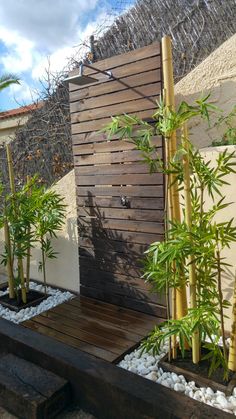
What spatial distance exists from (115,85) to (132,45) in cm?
184

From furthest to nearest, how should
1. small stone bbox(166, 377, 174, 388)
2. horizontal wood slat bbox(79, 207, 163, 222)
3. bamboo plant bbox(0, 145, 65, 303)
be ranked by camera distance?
bamboo plant bbox(0, 145, 65, 303)
horizontal wood slat bbox(79, 207, 163, 222)
small stone bbox(166, 377, 174, 388)

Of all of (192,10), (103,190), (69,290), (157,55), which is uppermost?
(192,10)

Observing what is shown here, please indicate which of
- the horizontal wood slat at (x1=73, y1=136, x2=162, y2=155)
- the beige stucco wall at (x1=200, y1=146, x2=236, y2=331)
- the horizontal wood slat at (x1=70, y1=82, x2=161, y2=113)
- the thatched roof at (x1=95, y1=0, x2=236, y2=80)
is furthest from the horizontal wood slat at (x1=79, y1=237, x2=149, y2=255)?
the thatched roof at (x1=95, y1=0, x2=236, y2=80)

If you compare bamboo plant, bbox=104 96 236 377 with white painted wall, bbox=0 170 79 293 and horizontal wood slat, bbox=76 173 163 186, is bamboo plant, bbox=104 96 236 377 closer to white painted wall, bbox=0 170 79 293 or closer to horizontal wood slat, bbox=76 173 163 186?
horizontal wood slat, bbox=76 173 163 186

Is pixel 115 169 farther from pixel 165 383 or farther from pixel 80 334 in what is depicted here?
pixel 165 383

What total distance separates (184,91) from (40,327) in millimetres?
2493

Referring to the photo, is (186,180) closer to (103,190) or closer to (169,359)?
(169,359)

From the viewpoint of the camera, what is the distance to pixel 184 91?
9.04ft

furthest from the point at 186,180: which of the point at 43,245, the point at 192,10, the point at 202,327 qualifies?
the point at 192,10

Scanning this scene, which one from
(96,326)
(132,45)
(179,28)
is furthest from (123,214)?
(132,45)

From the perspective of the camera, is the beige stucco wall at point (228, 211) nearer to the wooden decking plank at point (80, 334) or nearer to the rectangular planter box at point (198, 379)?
the rectangular planter box at point (198, 379)

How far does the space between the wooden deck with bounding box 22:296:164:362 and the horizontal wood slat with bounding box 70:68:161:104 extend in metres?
2.16

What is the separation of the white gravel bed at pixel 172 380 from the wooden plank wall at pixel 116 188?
2.07ft

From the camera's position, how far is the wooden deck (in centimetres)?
246
